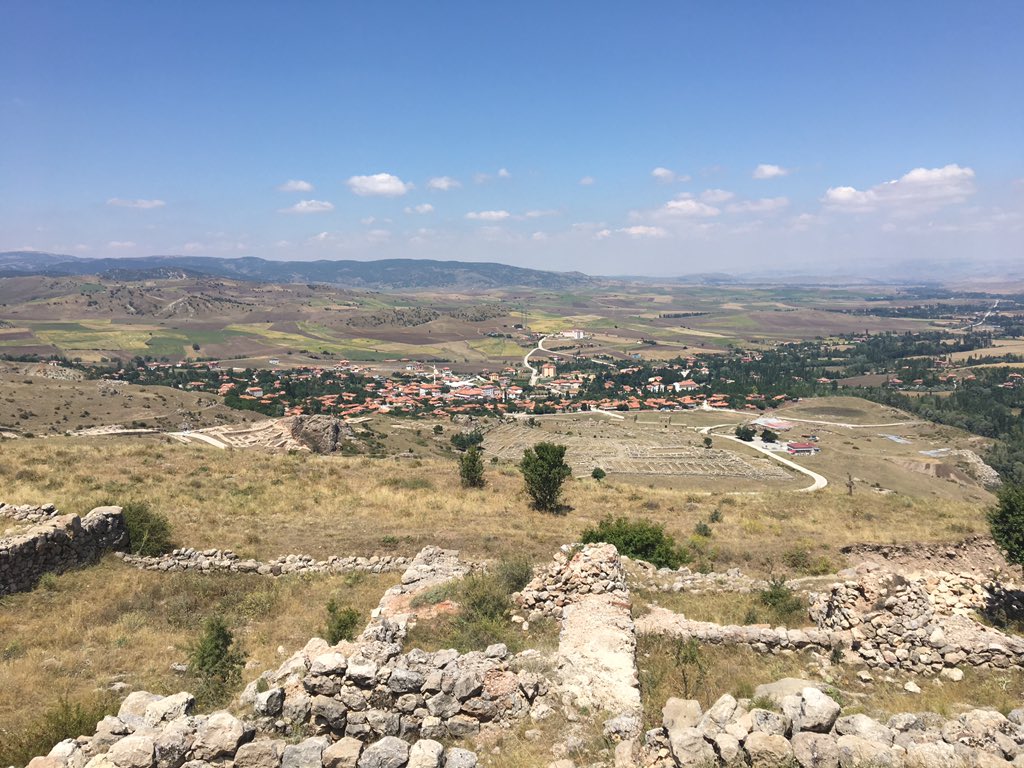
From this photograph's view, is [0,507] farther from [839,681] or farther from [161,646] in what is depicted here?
[839,681]

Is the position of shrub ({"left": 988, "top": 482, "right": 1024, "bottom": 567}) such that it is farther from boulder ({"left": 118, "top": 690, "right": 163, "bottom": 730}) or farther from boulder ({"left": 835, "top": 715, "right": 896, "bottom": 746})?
boulder ({"left": 118, "top": 690, "right": 163, "bottom": 730})

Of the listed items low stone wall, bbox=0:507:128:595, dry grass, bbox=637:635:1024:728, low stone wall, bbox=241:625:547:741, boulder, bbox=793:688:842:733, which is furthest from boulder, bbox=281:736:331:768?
low stone wall, bbox=0:507:128:595

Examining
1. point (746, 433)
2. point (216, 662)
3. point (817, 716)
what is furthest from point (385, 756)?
point (746, 433)

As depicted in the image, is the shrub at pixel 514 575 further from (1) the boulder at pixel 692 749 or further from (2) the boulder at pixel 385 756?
(1) the boulder at pixel 692 749

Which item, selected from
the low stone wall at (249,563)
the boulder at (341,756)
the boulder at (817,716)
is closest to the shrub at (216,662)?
the boulder at (341,756)

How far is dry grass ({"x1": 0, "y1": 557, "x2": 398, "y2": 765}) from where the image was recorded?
10.2 meters

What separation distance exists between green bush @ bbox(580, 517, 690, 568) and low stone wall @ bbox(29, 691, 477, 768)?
12852 millimetres

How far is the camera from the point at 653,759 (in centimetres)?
693

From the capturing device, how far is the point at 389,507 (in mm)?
23656

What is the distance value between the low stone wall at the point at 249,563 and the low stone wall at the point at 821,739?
12.1 meters

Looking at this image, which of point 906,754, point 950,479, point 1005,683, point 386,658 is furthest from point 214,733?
point 950,479

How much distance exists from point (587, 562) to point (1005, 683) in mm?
8274

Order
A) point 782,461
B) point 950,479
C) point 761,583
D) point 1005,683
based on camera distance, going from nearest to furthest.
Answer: point 1005,683 → point 761,583 → point 950,479 → point 782,461

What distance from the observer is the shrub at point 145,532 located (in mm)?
16859
